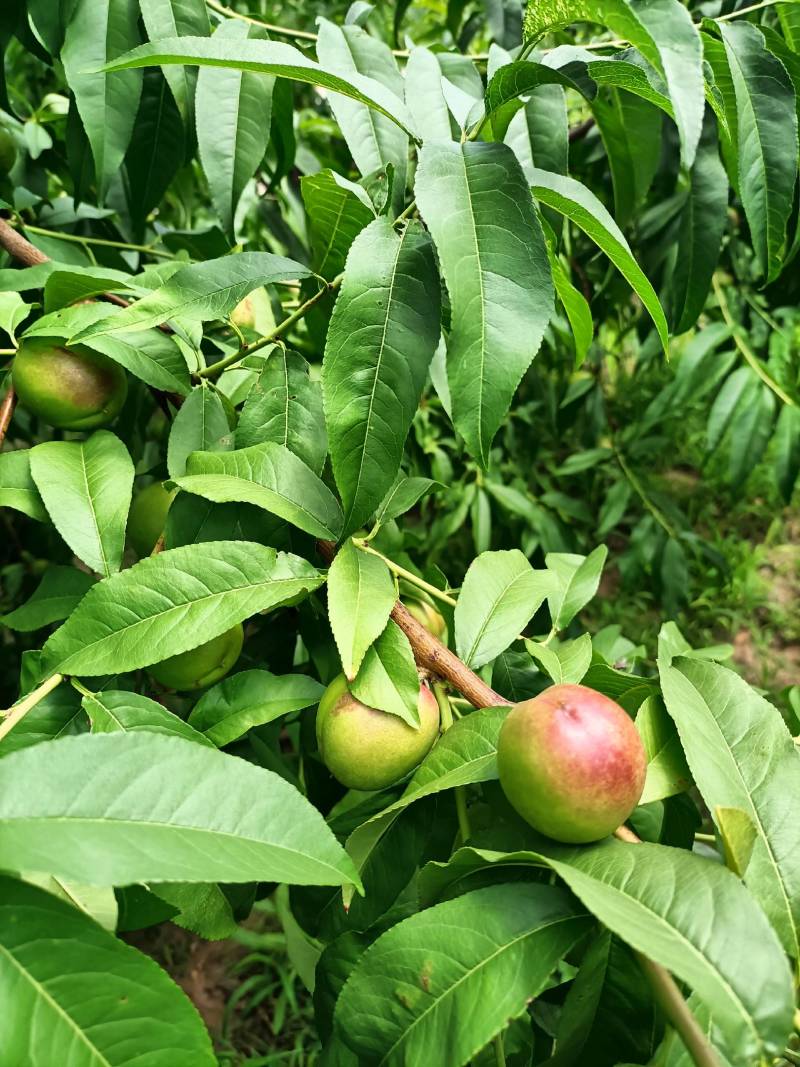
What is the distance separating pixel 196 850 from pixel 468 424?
30cm

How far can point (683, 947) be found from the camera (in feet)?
1.35

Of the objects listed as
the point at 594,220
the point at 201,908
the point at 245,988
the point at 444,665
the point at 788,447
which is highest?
the point at 594,220

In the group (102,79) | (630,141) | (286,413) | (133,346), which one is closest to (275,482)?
(286,413)

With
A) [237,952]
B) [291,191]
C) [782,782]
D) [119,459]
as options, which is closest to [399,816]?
[782,782]

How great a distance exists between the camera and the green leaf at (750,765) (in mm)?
520

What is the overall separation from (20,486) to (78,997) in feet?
1.56

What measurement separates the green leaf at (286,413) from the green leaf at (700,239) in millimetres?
554

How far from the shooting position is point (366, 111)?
0.82 metres

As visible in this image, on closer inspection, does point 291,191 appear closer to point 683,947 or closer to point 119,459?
point 119,459

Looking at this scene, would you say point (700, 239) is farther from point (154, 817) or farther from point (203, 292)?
point (154, 817)

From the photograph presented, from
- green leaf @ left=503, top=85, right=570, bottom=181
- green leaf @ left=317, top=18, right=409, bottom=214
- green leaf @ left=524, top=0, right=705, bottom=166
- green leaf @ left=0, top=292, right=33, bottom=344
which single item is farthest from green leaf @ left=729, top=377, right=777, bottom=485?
green leaf @ left=0, top=292, right=33, bottom=344

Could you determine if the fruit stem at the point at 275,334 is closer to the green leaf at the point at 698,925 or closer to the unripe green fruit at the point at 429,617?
the unripe green fruit at the point at 429,617

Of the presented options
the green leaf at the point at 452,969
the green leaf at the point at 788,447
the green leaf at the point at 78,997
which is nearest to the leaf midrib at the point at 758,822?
the green leaf at the point at 452,969

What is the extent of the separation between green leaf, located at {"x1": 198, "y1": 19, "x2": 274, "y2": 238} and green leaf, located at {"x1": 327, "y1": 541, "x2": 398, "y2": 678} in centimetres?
41
